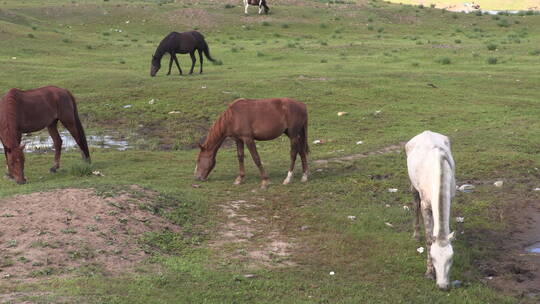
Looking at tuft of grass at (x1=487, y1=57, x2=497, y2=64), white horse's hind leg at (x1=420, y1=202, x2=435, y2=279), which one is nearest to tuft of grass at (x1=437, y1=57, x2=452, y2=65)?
tuft of grass at (x1=487, y1=57, x2=497, y2=64)

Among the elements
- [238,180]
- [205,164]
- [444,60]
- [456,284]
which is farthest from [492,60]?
[456,284]

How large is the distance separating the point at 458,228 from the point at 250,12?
120ft

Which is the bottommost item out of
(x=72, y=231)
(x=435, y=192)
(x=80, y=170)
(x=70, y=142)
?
(x=70, y=142)

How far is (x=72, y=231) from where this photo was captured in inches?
353

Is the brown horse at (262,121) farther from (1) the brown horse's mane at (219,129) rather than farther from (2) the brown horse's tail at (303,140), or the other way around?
(2) the brown horse's tail at (303,140)

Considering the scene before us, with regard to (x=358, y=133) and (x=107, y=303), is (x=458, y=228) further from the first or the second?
(x=358, y=133)

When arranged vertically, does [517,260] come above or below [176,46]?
below

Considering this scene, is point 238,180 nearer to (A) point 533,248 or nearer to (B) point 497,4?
(A) point 533,248

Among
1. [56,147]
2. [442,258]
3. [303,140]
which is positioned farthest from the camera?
[56,147]

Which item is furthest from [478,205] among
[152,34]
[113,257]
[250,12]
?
[250,12]

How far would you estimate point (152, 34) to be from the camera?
39.9m

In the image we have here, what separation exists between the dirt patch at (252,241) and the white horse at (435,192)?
1932 millimetres

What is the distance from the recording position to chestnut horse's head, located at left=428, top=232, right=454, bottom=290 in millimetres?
7734

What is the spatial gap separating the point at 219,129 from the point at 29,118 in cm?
414
